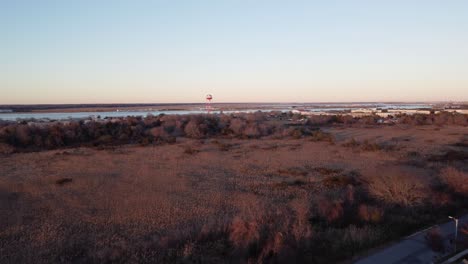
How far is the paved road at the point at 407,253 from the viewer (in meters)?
9.87

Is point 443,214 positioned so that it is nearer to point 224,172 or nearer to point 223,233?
point 223,233

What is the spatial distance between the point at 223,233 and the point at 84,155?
24889mm

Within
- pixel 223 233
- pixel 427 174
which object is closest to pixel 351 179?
pixel 427 174

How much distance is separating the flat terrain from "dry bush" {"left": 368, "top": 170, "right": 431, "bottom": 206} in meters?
0.12

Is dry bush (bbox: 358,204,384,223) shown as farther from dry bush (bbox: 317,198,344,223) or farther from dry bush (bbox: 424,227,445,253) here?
dry bush (bbox: 424,227,445,253)

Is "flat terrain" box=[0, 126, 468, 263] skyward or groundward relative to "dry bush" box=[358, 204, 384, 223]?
groundward

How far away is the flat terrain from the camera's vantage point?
11156 mm

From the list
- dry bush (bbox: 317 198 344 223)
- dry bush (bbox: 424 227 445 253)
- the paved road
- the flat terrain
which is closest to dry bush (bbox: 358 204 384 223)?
the flat terrain

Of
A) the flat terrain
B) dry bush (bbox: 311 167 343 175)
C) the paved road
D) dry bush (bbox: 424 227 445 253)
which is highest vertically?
dry bush (bbox: 424 227 445 253)

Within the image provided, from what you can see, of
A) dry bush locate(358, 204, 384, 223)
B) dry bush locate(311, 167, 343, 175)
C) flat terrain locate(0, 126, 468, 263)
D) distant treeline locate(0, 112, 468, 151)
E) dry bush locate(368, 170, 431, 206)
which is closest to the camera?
flat terrain locate(0, 126, 468, 263)

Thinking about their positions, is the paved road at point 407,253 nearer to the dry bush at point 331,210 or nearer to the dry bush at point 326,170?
the dry bush at point 331,210

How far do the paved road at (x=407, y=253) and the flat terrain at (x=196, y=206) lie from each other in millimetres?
600

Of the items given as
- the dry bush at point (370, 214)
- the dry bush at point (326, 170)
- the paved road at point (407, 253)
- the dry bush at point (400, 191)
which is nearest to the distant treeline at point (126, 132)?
the dry bush at point (326, 170)

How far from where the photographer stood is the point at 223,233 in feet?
40.4
